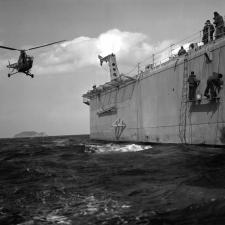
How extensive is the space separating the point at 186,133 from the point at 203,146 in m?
1.96

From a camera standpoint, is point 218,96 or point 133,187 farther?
point 218,96

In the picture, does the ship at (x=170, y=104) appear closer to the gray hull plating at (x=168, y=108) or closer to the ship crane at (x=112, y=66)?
the gray hull plating at (x=168, y=108)

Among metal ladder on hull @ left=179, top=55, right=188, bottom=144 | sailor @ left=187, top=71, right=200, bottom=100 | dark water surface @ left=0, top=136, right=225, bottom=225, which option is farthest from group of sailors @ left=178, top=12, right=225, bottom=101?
dark water surface @ left=0, top=136, right=225, bottom=225

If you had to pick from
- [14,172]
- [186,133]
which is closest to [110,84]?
[186,133]

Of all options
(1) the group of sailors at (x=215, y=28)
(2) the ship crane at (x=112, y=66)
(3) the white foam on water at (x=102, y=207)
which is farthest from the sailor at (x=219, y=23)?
(2) the ship crane at (x=112, y=66)

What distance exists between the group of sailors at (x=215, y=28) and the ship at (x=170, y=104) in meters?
0.47

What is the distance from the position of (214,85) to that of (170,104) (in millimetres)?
5224

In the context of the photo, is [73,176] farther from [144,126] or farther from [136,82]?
[136,82]

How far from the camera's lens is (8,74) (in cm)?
2672

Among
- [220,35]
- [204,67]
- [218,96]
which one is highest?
[220,35]

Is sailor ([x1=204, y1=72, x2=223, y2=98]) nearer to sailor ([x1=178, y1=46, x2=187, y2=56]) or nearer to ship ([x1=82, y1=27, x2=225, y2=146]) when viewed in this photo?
ship ([x1=82, y1=27, x2=225, y2=146])

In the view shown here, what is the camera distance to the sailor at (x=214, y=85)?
17369mm

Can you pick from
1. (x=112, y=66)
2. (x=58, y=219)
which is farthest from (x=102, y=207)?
(x=112, y=66)

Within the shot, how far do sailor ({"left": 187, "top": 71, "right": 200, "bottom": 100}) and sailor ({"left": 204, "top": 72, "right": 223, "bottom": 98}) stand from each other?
156 centimetres
